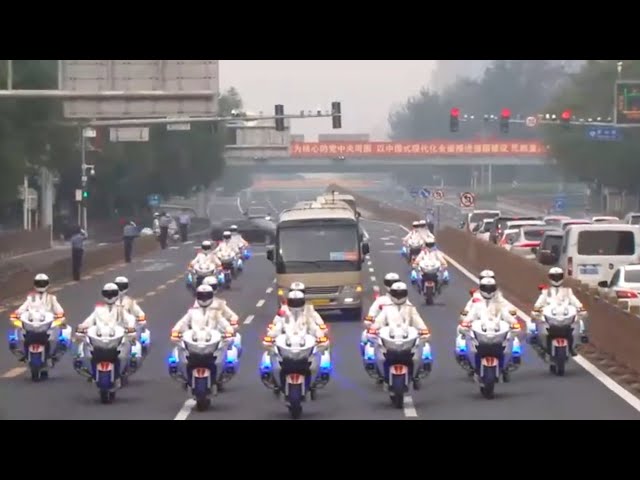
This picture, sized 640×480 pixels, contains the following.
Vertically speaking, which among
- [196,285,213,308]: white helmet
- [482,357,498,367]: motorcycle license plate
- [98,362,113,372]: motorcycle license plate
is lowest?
[98,362,113,372]: motorcycle license plate

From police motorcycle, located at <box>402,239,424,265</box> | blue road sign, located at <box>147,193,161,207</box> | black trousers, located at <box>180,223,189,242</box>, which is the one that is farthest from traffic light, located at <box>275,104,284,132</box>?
blue road sign, located at <box>147,193,161,207</box>

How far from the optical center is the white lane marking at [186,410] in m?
19.1

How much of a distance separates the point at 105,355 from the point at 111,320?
51cm

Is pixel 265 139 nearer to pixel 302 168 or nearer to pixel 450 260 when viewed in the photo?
pixel 450 260

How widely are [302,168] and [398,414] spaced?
12824 cm

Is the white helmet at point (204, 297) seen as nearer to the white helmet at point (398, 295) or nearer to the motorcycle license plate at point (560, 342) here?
the white helmet at point (398, 295)

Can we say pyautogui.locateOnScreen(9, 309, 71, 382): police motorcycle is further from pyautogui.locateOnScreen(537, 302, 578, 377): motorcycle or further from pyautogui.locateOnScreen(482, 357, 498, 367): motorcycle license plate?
pyautogui.locateOnScreen(537, 302, 578, 377): motorcycle

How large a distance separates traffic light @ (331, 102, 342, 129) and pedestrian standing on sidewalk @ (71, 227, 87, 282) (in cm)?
1296

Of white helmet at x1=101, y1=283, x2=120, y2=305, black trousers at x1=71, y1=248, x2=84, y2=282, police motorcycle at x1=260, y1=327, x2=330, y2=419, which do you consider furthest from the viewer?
black trousers at x1=71, y1=248, x2=84, y2=282

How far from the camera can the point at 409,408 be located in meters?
20.0

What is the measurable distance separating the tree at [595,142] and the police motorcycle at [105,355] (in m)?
70.6

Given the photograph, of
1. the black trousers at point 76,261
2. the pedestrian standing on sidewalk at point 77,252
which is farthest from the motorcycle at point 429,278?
the black trousers at point 76,261

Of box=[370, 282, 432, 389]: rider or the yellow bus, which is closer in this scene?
box=[370, 282, 432, 389]: rider

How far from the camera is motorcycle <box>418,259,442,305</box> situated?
37.6m
